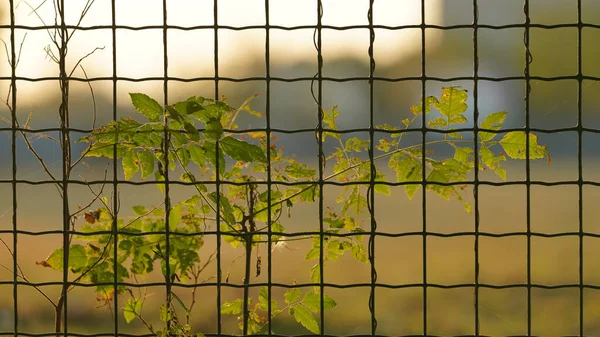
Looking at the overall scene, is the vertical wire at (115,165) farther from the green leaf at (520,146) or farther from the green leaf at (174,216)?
the green leaf at (520,146)

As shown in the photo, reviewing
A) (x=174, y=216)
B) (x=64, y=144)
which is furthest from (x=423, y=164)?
(x=64, y=144)

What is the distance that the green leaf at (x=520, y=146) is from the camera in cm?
204

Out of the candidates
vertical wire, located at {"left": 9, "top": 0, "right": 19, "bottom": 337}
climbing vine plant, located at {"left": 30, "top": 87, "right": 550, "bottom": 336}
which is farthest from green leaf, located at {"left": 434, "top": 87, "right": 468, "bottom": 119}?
vertical wire, located at {"left": 9, "top": 0, "right": 19, "bottom": 337}

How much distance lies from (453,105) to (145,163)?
2.44ft

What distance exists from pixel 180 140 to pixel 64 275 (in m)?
0.47

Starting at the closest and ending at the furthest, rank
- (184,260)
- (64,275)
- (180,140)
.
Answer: (180,140), (64,275), (184,260)

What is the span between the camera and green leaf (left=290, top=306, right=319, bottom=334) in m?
2.11

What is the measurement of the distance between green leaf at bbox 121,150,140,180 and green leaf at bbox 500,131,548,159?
0.87m

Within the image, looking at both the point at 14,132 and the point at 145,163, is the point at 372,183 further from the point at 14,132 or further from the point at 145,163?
the point at 14,132

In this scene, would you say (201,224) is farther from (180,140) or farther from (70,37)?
(70,37)

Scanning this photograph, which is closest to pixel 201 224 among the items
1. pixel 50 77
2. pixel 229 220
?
pixel 229 220

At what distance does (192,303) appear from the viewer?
230 centimetres

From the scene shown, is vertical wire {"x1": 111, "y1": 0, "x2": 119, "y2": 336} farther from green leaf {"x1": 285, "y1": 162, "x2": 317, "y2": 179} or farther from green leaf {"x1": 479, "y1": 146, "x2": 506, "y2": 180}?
green leaf {"x1": 479, "y1": 146, "x2": 506, "y2": 180}

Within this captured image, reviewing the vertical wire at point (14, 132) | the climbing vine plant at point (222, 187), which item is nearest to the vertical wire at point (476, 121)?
the climbing vine plant at point (222, 187)
